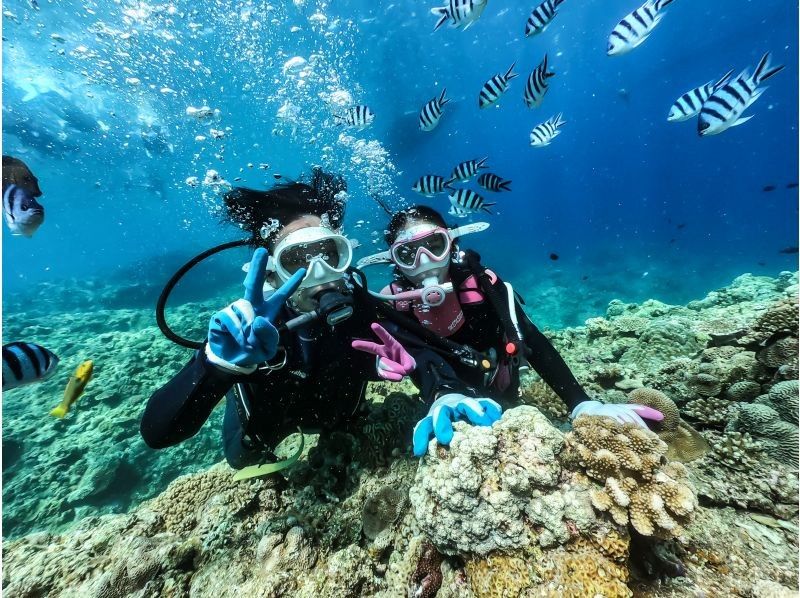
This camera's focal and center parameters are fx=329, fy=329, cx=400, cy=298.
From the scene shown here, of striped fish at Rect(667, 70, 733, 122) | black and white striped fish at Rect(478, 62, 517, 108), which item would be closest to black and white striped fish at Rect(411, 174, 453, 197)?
black and white striped fish at Rect(478, 62, 517, 108)

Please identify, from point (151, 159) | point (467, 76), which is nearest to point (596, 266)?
point (467, 76)

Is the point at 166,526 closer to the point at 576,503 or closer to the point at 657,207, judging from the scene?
the point at 576,503

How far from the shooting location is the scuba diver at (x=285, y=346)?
2.00m

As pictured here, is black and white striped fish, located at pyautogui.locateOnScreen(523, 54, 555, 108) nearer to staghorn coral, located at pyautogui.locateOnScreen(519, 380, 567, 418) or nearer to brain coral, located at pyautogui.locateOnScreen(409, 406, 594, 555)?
staghorn coral, located at pyautogui.locateOnScreen(519, 380, 567, 418)

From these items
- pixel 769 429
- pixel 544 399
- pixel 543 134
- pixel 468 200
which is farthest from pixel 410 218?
pixel 543 134

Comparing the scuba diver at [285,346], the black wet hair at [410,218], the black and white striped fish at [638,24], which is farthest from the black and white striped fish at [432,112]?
the scuba diver at [285,346]

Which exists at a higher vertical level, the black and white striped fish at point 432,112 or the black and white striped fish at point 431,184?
the black and white striped fish at point 432,112

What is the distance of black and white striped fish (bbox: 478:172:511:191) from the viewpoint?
5531mm

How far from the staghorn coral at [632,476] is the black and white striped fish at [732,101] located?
366 cm

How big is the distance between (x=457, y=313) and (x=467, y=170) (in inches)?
140

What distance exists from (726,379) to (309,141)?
104 feet

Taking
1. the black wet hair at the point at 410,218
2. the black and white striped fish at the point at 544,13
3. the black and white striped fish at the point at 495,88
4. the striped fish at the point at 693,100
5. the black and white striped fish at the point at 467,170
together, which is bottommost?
the black wet hair at the point at 410,218

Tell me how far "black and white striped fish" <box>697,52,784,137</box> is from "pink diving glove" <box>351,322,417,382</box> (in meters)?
4.14

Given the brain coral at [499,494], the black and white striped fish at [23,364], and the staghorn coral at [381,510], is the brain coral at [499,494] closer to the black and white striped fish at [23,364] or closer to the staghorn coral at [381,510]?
the staghorn coral at [381,510]
